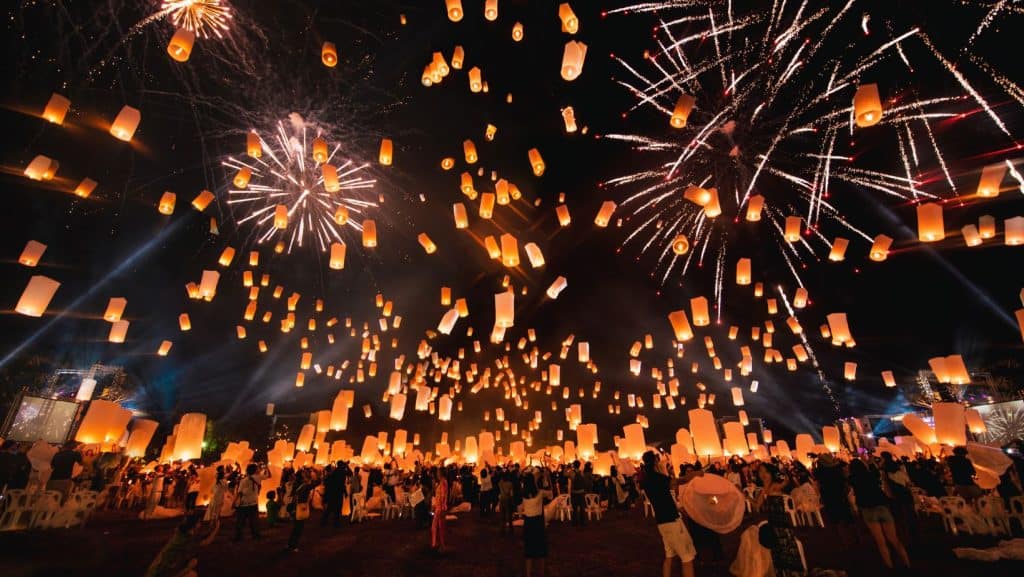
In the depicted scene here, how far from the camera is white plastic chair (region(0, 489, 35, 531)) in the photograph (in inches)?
284

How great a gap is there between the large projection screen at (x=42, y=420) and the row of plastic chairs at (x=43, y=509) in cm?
1361

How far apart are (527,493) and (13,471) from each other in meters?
9.88

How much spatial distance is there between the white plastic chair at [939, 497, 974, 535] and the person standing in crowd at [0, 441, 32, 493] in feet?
56.2

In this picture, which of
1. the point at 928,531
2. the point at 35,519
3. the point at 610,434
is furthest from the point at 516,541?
the point at 610,434

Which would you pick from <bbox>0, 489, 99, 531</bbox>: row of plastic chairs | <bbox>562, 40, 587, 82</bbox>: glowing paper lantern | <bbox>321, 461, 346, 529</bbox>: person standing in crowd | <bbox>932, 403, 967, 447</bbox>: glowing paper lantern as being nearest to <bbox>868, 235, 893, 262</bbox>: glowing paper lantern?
<bbox>932, 403, 967, 447</bbox>: glowing paper lantern

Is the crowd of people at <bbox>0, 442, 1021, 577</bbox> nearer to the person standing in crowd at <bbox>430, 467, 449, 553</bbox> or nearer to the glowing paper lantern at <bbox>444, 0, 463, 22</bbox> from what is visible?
the person standing in crowd at <bbox>430, 467, 449, 553</bbox>

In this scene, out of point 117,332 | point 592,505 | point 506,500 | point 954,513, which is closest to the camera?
point 954,513

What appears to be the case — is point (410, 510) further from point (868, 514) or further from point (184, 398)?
point (184, 398)

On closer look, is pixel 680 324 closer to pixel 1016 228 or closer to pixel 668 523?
pixel 1016 228

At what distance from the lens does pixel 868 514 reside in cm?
512

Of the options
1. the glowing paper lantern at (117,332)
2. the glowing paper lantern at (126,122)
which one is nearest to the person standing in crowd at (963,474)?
the glowing paper lantern at (126,122)

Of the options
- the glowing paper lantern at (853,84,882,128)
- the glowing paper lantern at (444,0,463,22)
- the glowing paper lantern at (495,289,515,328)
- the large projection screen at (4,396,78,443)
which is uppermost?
the glowing paper lantern at (444,0,463,22)

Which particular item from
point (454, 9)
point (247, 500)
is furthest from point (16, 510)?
point (454, 9)

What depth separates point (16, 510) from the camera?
7.37 m
